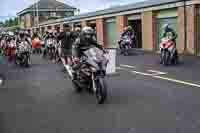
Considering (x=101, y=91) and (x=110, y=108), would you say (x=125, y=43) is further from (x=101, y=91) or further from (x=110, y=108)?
(x=110, y=108)

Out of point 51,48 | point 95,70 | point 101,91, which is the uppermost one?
point 51,48

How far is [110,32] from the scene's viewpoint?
3412 cm

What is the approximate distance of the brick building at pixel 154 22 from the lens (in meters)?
22.1

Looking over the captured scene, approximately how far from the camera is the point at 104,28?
3488 cm

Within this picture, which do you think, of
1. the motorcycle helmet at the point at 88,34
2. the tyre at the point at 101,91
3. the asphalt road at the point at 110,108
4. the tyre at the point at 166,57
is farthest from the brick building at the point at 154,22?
the tyre at the point at 101,91

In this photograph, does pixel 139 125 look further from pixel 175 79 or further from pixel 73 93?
pixel 175 79

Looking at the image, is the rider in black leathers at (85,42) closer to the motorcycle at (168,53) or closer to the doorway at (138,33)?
the motorcycle at (168,53)

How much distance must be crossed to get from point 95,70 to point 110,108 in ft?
3.44

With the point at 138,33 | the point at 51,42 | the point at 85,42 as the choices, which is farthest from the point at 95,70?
the point at 138,33

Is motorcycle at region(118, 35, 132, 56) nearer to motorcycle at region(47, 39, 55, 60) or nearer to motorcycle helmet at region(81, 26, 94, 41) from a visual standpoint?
motorcycle at region(47, 39, 55, 60)

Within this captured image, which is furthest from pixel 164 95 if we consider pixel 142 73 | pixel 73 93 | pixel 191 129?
pixel 142 73

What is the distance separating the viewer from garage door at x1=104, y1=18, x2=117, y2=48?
1308 inches

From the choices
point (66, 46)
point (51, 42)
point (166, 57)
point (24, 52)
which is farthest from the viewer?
point (51, 42)

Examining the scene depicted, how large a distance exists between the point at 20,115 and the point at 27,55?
11398 mm
